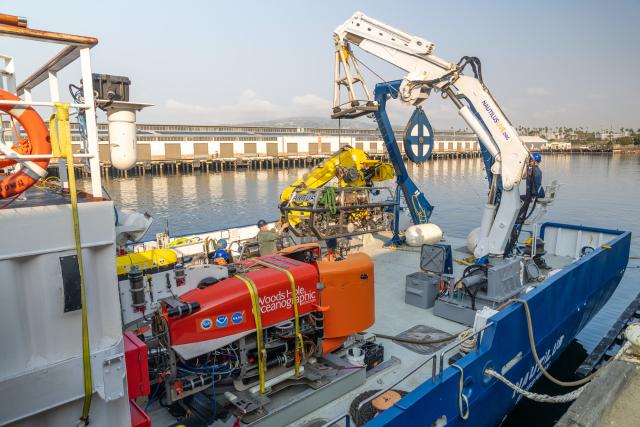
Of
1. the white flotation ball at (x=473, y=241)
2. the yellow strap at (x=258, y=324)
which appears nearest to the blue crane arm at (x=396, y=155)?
the white flotation ball at (x=473, y=241)

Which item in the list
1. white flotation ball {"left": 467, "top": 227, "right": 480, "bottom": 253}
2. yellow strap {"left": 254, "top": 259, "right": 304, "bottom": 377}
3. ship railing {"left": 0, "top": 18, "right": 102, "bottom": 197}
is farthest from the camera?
white flotation ball {"left": 467, "top": 227, "right": 480, "bottom": 253}

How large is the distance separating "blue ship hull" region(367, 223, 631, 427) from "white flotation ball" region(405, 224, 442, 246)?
452 centimetres

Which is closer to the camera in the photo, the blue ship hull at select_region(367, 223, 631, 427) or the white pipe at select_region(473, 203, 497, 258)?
the blue ship hull at select_region(367, 223, 631, 427)

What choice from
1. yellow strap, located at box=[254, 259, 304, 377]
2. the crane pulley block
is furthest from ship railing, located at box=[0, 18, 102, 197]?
the crane pulley block

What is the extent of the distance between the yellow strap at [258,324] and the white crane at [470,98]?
6755mm

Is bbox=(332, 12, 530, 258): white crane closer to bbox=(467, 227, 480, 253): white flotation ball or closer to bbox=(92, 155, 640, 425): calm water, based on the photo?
bbox=(467, 227, 480, 253): white flotation ball

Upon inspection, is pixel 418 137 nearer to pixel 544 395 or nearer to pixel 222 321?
pixel 544 395

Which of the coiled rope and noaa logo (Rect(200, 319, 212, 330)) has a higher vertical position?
noaa logo (Rect(200, 319, 212, 330))

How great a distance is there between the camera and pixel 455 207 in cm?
2686

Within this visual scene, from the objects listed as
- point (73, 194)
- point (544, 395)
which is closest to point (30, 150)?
point (73, 194)

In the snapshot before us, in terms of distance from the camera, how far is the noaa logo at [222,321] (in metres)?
3.89

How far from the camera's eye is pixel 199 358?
160 inches

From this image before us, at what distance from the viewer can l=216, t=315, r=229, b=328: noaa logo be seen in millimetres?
3890

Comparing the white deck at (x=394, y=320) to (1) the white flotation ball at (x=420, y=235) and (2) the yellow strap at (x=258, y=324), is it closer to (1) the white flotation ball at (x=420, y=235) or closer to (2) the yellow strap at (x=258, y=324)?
(1) the white flotation ball at (x=420, y=235)
